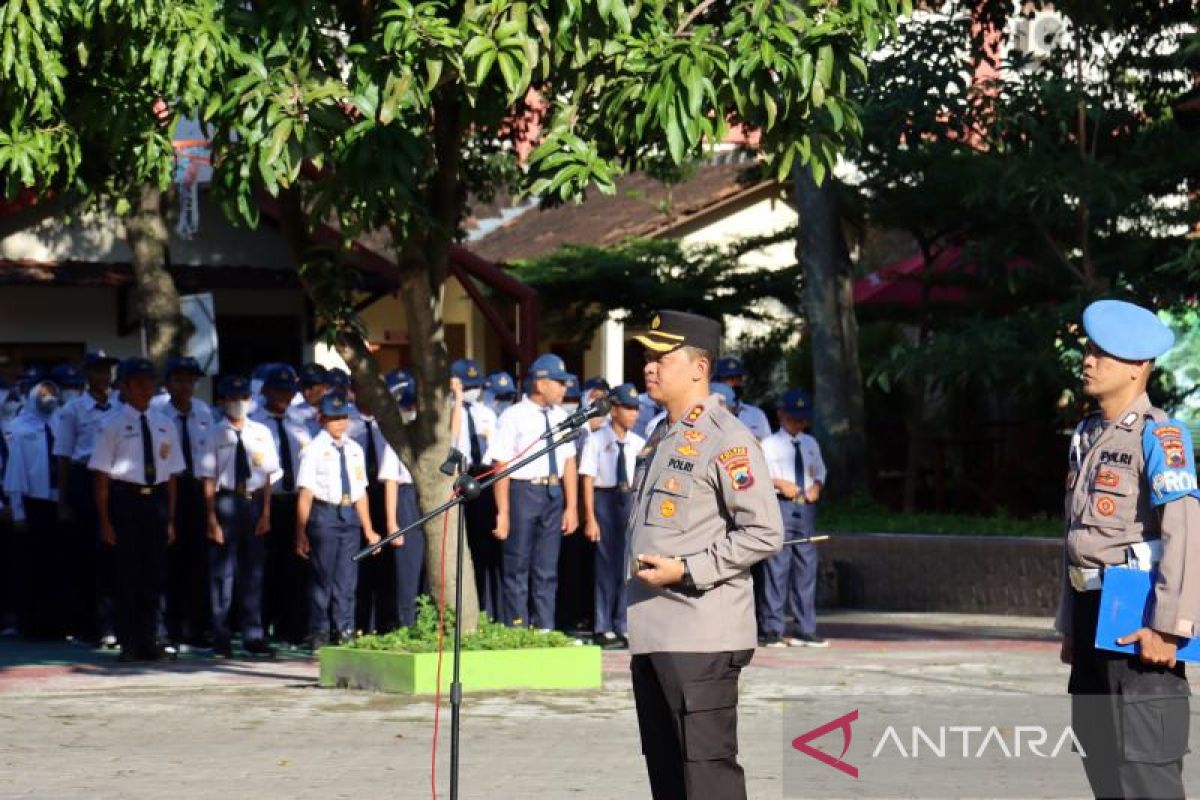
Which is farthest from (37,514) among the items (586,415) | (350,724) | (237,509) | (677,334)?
(677,334)

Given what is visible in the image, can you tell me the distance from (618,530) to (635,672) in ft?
30.4

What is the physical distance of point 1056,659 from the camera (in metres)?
15.5

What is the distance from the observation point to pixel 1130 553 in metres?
7.14

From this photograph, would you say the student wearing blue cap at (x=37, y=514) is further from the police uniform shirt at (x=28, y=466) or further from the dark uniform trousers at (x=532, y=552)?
the dark uniform trousers at (x=532, y=552)

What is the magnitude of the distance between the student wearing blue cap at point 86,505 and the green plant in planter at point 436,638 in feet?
11.4

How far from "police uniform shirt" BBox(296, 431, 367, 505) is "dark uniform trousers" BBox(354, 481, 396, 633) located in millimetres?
901

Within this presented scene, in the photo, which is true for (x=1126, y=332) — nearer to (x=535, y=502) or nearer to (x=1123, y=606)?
(x=1123, y=606)

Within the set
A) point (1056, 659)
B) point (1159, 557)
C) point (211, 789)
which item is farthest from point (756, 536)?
point (1056, 659)

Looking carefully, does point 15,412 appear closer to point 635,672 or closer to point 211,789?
point 211,789

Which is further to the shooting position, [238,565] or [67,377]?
[67,377]

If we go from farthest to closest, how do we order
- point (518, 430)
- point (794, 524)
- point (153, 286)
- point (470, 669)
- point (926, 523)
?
point (153, 286), point (926, 523), point (794, 524), point (518, 430), point (470, 669)

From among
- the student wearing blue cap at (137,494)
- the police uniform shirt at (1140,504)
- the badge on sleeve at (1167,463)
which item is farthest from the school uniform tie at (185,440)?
the badge on sleeve at (1167,463)

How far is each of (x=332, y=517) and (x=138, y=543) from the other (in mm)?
1428

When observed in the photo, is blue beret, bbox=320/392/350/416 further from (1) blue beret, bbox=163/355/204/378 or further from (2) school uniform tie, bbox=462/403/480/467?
(2) school uniform tie, bbox=462/403/480/467
